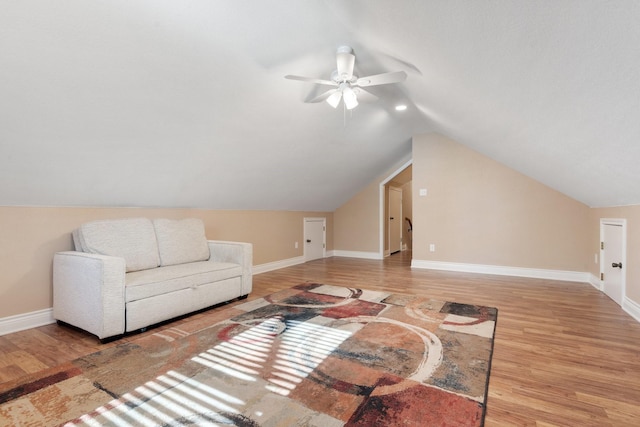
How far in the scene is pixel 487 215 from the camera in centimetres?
486

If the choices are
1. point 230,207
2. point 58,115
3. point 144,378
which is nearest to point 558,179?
point 230,207

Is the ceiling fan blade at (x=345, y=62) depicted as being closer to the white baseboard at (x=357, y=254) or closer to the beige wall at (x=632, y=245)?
the beige wall at (x=632, y=245)

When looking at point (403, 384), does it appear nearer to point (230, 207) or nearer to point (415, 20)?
point (415, 20)

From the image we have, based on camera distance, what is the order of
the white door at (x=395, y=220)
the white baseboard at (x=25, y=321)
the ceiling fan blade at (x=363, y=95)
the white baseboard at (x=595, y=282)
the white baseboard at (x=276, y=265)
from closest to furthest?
1. the white baseboard at (x=25, y=321)
2. the ceiling fan blade at (x=363, y=95)
3. the white baseboard at (x=595, y=282)
4. the white baseboard at (x=276, y=265)
5. the white door at (x=395, y=220)

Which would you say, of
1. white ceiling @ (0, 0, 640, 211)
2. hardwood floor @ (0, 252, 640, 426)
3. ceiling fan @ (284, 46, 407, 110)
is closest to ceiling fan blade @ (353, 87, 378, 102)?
ceiling fan @ (284, 46, 407, 110)

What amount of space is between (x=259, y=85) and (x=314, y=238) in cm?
398

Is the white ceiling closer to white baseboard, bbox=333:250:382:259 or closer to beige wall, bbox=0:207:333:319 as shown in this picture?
beige wall, bbox=0:207:333:319

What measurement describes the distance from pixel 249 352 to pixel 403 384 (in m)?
1.00

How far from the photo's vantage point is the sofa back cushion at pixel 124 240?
2.64 metres

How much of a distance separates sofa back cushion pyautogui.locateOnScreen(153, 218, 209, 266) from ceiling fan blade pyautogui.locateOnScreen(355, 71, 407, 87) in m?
2.39

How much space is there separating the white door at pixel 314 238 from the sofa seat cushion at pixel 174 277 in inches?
111

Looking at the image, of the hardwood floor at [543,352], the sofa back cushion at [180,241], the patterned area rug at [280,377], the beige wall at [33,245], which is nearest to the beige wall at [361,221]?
the hardwood floor at [543,352]

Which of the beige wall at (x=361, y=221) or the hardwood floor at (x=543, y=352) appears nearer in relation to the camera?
the hardwood floor at (x=543, y=352)

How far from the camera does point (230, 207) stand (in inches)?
174
